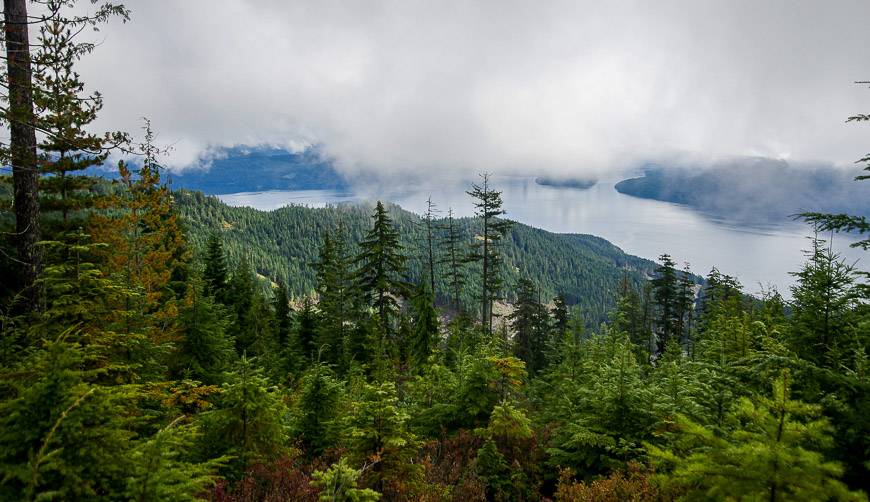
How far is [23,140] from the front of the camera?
7.74 metres

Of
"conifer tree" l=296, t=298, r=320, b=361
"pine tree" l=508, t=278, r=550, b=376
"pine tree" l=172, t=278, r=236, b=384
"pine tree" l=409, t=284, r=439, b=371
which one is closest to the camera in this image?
"pine tree" l=172, t=278, r=236, b=384

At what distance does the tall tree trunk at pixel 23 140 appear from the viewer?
6965 millimetres

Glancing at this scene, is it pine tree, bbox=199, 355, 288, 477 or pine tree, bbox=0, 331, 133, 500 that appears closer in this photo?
pine tree, bbox=0, 331, 133, 500

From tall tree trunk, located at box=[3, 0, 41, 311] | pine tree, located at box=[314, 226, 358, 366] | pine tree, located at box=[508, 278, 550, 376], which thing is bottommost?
pine tree, located at box=[508, 278, 550, 376]

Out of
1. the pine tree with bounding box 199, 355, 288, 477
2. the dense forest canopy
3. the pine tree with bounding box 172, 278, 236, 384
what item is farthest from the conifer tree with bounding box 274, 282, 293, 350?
the pine tree with bounding box 199, 355, 288, 477

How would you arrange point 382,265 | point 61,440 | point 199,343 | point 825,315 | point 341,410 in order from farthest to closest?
point 382,265 < point 199,343 < point 341,410 < point 825,315 < point 61,440

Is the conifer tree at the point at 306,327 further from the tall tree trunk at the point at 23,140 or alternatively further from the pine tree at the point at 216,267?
the tall tree trunk at the point at 23,140

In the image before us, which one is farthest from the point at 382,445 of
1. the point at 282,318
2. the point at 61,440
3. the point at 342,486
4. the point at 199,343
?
the point at 282,318

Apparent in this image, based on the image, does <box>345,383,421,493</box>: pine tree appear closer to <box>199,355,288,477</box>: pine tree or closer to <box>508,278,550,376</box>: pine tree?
<box>199,355,288,477</box>: pine tree

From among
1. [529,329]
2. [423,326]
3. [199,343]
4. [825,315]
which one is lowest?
[529,329]

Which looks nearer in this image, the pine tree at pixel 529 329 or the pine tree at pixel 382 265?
the pine tree at pixel 382 265

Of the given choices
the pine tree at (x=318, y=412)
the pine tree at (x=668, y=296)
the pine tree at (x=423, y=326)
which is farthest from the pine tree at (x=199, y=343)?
the pine tree at (x=668, y=296)

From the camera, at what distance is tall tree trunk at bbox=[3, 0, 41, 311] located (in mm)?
6965

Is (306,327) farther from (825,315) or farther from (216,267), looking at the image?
(825,315)
